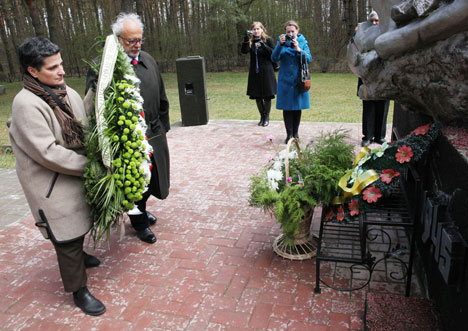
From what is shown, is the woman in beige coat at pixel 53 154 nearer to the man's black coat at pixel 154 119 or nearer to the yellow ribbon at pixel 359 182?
the man's black coat at pixel 154 119

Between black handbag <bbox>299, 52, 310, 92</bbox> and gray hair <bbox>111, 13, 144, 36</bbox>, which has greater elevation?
gray hair <bbox>111, 13, 144, 36</bbox>

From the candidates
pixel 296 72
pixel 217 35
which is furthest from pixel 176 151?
pixel 217 35

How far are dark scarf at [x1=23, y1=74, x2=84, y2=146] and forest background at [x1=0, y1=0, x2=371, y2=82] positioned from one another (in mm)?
20946

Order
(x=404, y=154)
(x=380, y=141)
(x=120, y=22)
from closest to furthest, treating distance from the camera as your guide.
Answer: (x=404, y=154), (x=120, y=22), (x=380, y=141)

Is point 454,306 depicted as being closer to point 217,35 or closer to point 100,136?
point 100,136

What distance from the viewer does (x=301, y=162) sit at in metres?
3.51

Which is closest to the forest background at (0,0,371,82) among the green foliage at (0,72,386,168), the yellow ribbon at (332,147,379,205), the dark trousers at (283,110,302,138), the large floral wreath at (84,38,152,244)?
the green foliage at (0,72,386,168)

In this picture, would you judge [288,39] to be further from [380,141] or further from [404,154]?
[404,154]

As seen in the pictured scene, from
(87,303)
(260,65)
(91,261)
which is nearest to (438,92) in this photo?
(87,303)

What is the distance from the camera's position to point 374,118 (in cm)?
669

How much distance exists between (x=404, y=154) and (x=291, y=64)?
433cm

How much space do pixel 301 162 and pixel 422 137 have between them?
1.04m

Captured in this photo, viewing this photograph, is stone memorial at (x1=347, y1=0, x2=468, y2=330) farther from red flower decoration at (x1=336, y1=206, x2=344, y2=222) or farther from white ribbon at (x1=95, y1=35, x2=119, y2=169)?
white ribbon at (x1=95, y1=35, x2=119, y2=169)

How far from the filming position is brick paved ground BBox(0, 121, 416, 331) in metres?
2.89
